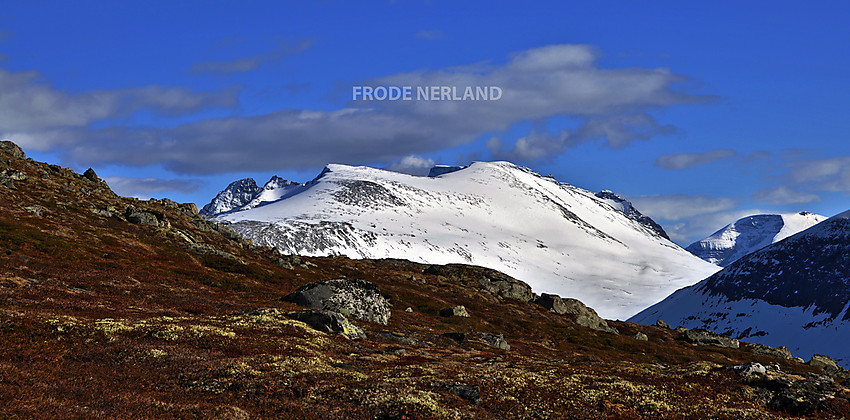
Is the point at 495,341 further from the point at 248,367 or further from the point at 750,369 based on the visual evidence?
the point at 248,367

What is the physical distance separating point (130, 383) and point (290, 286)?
58.8m

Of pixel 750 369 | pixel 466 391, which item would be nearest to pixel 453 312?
pixel 750 369

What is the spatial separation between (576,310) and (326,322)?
115969mm

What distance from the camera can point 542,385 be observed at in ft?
92.3

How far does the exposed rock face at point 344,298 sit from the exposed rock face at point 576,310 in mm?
76474

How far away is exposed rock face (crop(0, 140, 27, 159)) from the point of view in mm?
118938

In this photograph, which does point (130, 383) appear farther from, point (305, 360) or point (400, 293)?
point (400, 293)

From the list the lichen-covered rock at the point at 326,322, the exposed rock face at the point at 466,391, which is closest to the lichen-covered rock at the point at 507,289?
the lichen-covered rock at the point at 326,322

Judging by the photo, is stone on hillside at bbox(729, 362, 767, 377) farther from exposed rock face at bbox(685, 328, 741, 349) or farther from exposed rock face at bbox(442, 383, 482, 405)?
exposed rock face at bbox(685, 328, 741, 349)

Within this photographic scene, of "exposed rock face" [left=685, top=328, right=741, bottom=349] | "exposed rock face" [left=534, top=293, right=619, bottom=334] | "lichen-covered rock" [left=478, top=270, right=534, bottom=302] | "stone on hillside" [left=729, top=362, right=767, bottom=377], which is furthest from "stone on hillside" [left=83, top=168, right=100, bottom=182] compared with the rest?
"exposed rock face" [left=685, top=328, right=741, bottom=349]

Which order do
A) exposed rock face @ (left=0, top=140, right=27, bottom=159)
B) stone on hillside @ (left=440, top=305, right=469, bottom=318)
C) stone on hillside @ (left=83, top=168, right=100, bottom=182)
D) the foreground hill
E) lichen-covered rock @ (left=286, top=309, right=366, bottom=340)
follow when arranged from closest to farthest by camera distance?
the foreground hill < lichen-covered rock @ (left=286, top=309, right=366, bottom=340) < stone on hillside @ (left=440, top=305, right=469, bottom=318) < exposed rock face @ (left=0, top=140, right=27, bottom=159) < stone on hillside @ (left=83, top=168, right=100, bottom=182)

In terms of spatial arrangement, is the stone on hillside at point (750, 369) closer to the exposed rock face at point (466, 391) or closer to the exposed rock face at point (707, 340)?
the exposed rock face at point (466, 391)

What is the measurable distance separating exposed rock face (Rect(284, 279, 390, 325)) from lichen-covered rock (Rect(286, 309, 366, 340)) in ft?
36.7

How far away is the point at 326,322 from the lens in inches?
Answer: 1725
